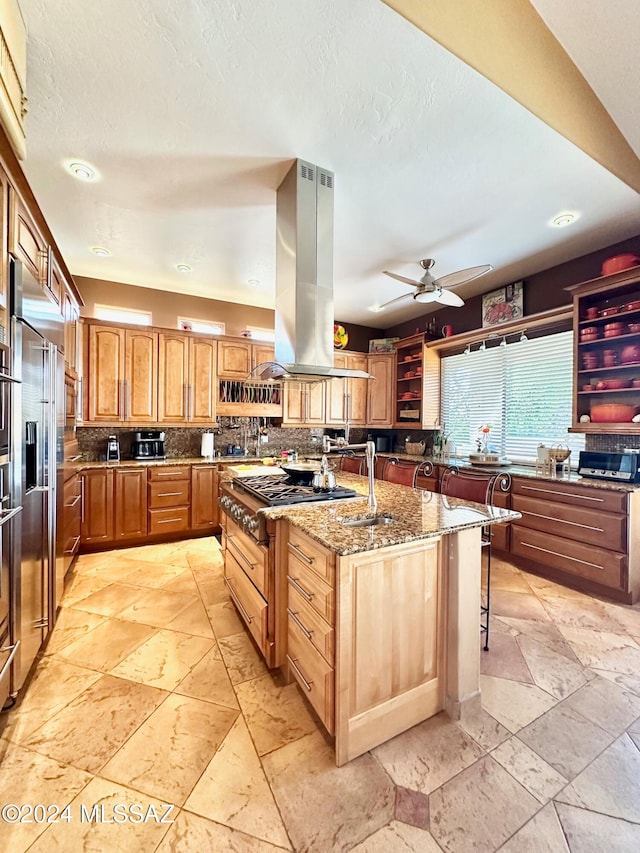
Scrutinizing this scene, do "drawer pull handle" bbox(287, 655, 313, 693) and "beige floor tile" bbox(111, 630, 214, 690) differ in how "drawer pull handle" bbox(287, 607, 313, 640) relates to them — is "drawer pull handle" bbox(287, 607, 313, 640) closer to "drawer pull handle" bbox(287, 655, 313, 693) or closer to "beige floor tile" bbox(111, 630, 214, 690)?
"drawer pull handle" bbox(287, 655, 313, 693)

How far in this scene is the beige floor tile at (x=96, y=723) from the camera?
1429 mm

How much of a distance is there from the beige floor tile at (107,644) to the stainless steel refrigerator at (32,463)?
0.68 feet

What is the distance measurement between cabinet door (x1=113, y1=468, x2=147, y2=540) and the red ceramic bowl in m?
4.75

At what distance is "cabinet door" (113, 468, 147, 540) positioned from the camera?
3.65 meters

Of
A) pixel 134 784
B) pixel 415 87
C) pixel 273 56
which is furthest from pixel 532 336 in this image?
pixel 134 784

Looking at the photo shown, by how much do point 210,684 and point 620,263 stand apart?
415 cm

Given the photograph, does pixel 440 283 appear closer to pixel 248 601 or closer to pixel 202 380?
pixel 248 601

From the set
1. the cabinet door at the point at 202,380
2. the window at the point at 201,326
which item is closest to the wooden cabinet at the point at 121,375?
the cabinet door at the point at 202,380

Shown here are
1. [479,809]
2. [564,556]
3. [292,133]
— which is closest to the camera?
[479,809]

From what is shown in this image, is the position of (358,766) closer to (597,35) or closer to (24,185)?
(24,185)

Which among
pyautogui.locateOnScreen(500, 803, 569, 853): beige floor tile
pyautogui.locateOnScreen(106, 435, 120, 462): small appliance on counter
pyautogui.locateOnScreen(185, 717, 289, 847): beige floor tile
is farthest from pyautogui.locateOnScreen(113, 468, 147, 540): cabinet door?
pyautogui.locateOnScreen(500, 803, 569, 853): beige floor tile

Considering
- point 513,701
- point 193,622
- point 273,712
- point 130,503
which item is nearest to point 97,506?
point 130,503

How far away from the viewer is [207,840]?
1.13m

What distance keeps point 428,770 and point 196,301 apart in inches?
191
